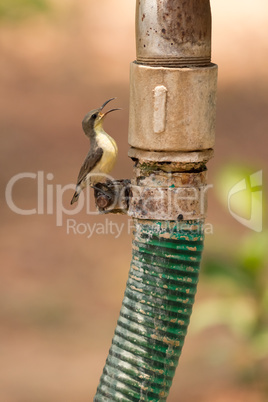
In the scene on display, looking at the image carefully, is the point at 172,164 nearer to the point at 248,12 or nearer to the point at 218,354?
the point at 218,354

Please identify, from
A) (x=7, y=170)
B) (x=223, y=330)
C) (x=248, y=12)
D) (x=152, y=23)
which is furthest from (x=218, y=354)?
(x=248, y=12)

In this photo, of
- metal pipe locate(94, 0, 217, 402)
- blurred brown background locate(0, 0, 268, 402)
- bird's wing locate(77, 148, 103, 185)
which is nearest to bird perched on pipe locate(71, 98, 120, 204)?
bird's wing locate(77, 148, 103, 185)

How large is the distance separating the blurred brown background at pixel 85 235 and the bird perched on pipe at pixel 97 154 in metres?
0.64

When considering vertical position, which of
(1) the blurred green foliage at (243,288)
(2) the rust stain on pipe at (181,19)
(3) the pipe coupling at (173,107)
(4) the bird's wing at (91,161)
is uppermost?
(2) the rust stain on pipe at (181,19)

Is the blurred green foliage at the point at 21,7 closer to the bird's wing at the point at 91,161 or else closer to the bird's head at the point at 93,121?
the bird's head at the point at 93,121

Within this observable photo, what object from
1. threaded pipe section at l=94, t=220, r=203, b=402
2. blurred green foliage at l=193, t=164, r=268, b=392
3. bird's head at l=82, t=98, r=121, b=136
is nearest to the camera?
threaded pipe section at l=94, t=220, r=203, b=402

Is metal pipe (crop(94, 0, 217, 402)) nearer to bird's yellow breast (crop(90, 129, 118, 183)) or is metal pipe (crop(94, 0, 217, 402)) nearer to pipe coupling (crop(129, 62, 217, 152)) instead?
pipe coupling (crop(129, 62, 217, 152))

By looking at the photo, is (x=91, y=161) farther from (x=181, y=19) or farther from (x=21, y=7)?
(x=21, y=7)

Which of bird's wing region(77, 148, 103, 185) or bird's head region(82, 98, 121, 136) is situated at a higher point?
bird's head region(82, 98, 121, 136)

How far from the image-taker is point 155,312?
3096mm

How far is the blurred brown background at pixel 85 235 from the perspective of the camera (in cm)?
495

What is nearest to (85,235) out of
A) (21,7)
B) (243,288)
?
(21,7)

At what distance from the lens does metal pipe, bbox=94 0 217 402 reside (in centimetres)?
298

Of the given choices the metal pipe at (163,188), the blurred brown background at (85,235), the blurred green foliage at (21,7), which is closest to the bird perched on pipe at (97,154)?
the blurred brown background at (85,235)
